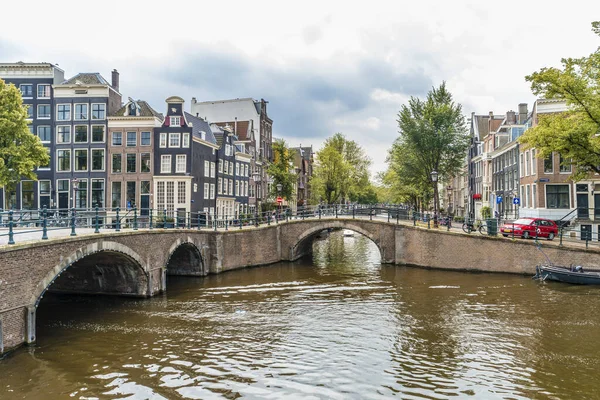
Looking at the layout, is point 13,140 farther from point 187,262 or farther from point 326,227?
point 326,227

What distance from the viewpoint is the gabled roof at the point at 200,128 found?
40.8m

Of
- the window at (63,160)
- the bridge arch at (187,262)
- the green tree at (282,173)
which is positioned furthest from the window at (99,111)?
the bridge arch at (187,262)

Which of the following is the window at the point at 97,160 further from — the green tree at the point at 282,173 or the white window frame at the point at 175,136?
the green tree at the point at 282,173

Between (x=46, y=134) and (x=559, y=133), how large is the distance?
1550 inches

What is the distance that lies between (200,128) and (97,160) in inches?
367

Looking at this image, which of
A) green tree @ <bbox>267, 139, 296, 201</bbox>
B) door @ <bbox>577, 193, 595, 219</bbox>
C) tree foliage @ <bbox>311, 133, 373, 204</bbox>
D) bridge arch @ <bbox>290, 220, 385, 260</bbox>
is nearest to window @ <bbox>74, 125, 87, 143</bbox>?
green tree @ <bbox>267, 139, 296, 201</bbox>

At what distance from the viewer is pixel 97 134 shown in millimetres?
39656

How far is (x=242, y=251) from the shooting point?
29.1 metres

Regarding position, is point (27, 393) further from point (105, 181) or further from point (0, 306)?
point (105, 181)

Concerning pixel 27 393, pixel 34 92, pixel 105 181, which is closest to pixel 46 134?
pixel 34 92

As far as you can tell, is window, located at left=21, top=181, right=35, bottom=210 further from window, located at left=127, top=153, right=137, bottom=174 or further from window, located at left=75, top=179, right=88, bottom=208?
window, located at left=127, top=153, right=137, bottom=174

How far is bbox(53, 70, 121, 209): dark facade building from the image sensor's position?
3953cm

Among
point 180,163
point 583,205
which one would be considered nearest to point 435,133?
point 583,205

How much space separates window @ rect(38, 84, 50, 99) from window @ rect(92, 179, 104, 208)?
28.1 feet
